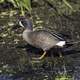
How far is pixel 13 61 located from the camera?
7883 millimetres

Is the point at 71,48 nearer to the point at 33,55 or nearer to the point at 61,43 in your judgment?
the point at 61,43

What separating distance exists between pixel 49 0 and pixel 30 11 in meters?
0.79

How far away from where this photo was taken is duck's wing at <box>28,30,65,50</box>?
7805 mm

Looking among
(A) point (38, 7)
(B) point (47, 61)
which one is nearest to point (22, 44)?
(B) point (47, 61)

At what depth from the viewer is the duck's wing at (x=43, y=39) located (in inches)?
307

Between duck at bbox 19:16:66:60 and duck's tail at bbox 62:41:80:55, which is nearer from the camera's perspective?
duck at bbox 19:16:66:60

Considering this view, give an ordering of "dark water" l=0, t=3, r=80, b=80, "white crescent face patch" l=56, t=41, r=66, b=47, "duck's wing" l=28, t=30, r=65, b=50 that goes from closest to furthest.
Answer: "dark water" l=0, t=3, r=80, b=80
"white crescent face patch" l=56, t=41, r=66, b=47
"duck's wing" l=28, t=30, r=65, b=50

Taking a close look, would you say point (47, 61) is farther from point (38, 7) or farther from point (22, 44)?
point (38, 7)

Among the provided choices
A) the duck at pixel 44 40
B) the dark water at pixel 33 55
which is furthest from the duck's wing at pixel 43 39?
the dark water at pixel 33 55

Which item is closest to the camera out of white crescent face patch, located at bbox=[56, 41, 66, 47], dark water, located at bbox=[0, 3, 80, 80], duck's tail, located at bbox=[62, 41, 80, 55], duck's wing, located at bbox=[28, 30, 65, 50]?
dark water, located at bbox=[0, 3, 80, 80]

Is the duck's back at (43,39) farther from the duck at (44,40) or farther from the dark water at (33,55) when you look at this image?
the dark water at (33,55)

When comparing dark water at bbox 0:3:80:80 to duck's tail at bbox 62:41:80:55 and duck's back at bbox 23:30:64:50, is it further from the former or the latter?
duck's back at bbox 23:30:64:50

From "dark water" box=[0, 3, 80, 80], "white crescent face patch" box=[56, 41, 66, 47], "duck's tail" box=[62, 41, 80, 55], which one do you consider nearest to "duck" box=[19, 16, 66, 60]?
"white crescent face patch" box=[56, 41, 66, 47]

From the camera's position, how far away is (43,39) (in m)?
7.89
